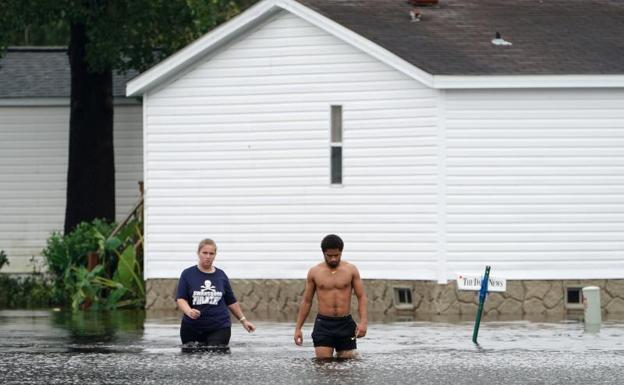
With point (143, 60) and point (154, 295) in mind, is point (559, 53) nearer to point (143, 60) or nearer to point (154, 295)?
point (154, 295)

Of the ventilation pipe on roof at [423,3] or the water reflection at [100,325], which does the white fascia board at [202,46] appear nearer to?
the ventilation pipe on roof at [423,3]

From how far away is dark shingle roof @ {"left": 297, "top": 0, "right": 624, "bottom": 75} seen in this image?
→ 27.5 metres

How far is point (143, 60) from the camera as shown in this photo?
36906 millimetres

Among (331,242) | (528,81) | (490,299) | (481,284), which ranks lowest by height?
(490,299)

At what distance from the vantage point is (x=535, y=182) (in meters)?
27.5

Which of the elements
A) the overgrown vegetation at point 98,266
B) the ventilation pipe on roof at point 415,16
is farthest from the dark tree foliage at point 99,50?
the ventilation pipe on roof at point 415,16

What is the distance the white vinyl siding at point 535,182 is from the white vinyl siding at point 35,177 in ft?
38.2

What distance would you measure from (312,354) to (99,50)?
15.0 m

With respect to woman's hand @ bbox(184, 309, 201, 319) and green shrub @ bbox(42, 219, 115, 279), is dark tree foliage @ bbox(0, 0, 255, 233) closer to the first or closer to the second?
green shrub @ bbox(42, 219, 115, 279)

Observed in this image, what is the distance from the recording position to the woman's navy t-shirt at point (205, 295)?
1950cm

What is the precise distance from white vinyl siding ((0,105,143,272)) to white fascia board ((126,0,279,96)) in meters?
7.99

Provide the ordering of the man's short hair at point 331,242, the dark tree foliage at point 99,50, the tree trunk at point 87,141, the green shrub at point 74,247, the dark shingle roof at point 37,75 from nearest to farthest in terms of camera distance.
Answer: the man's short hair at point 331,242 → the green shrub at point 74,247 → the dark tree foliage at point 99,50 → the tree trunk at point 87,141 → the dark shingle roof at point 37,75

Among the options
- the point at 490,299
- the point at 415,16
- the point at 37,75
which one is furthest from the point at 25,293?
the point at 490,299

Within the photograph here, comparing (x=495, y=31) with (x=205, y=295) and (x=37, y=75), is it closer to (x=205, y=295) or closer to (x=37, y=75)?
(x=205, y=295)
